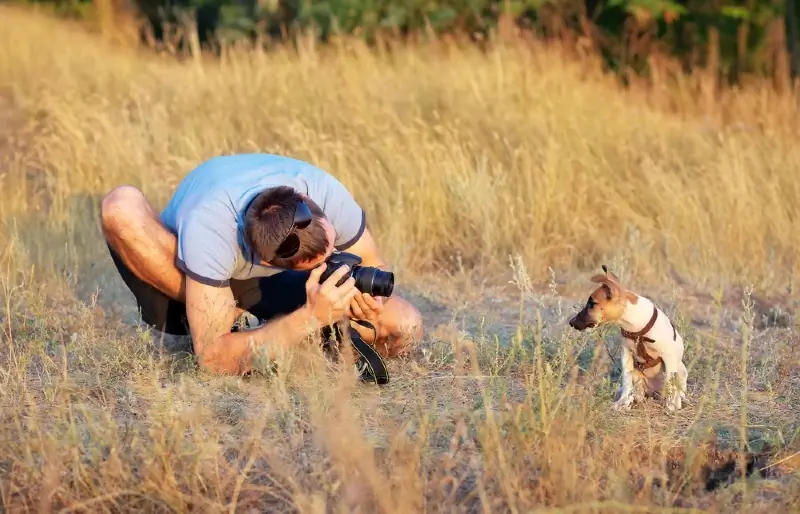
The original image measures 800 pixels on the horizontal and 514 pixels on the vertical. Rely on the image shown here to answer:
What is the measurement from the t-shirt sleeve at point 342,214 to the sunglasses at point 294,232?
0.44 meters

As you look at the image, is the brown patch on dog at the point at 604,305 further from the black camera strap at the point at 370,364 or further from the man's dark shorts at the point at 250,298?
the man's dark shorts at the point at 250,298

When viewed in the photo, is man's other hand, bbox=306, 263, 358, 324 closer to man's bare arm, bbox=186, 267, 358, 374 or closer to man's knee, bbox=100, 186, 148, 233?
man's bare arm, bbox=186, 267, 358, 374

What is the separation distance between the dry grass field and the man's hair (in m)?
0.42

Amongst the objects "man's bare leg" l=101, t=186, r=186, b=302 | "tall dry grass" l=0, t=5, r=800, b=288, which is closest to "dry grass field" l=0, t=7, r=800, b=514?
"tall dry grass" l=0, t=5, r=800, b=288

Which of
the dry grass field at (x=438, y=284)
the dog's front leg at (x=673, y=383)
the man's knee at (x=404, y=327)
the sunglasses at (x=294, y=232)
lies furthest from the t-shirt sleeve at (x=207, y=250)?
the dog's front leg at (x=673, y=383)

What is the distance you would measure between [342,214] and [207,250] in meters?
0.59

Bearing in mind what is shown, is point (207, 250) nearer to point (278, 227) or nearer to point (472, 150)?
point (278, 227)

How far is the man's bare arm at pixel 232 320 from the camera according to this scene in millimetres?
3568

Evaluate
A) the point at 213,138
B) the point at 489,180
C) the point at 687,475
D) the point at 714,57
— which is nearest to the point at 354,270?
the point at 687,475

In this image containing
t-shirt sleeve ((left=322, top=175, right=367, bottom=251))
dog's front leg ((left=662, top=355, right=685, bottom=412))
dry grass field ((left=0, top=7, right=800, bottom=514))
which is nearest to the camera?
dry grass field ((left=0, top=7, right=800, bottom=514))

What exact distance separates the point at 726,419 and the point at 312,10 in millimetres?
7953

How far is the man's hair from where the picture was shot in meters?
3.47

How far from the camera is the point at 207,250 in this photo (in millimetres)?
3654

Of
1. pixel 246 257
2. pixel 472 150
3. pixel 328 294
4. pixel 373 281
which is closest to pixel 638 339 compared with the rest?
pixel 373 281
